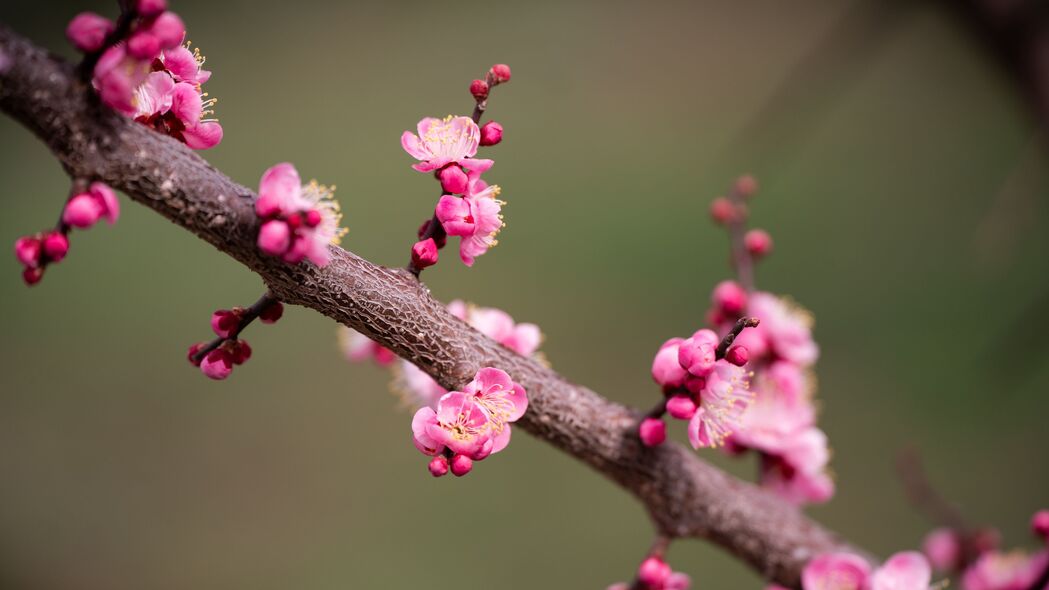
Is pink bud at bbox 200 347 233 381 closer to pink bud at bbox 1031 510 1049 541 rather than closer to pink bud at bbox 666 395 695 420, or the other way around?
pink bud at bbox 666 395 695 420

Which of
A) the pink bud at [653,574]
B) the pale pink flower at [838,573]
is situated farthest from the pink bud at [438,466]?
the pale pink flower at [838,573]

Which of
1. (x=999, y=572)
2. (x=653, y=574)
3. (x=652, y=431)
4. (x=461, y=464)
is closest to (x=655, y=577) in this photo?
(x=653, y=574)

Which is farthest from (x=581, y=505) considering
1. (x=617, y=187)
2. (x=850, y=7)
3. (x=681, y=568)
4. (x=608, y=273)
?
(x=850, y=7)

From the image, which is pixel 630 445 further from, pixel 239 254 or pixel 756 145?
pixel 756 145

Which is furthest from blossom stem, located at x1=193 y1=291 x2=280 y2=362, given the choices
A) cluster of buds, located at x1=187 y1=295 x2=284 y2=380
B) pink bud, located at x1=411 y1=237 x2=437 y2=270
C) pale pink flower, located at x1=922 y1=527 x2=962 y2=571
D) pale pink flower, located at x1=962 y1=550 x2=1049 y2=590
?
pale pink flower, located at x1=922 y1=527 x2=962 y2=571

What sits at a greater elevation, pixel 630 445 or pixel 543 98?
pixel 543 98

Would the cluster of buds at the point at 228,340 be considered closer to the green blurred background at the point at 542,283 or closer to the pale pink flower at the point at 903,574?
the pale pink flower at the point at 903,574
